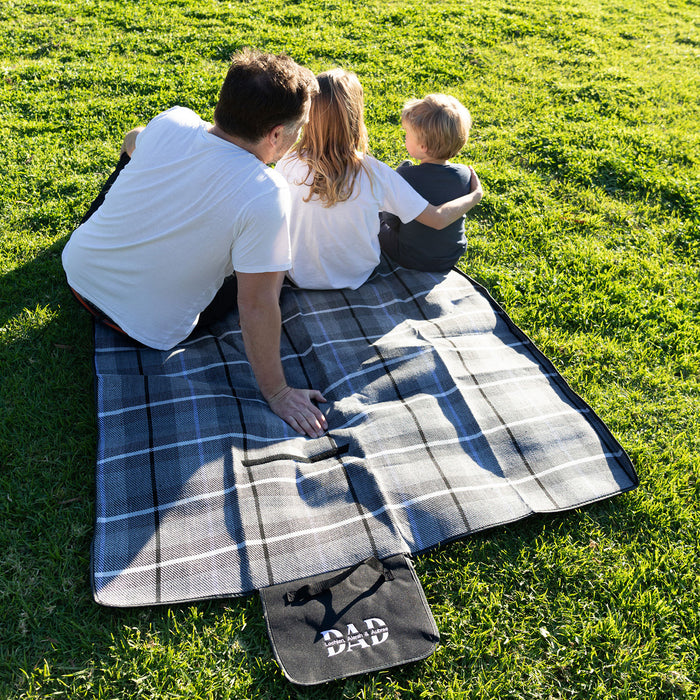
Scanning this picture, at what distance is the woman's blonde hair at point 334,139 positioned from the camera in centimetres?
332

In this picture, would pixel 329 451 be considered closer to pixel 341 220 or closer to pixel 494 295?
pixel 341 220

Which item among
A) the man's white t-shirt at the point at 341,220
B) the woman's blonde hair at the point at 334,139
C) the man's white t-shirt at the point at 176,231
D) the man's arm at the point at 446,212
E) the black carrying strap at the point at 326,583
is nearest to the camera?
the black carrying strap at the point at 326,583

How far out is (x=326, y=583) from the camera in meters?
2.49

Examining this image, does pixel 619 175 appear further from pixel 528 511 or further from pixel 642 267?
pixel 528 511

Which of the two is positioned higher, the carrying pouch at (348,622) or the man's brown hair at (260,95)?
the man's brown hair at (260,95)

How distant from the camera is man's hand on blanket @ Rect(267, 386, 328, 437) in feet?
10.2

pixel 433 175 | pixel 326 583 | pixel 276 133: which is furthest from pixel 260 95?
pixel 326 583

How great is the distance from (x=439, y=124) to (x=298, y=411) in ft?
6.69

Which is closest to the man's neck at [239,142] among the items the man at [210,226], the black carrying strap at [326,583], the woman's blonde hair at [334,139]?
the man at [210,226]

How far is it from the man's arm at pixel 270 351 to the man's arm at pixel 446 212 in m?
1.20

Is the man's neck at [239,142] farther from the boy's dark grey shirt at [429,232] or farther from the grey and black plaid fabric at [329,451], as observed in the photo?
the boy's dark grey shirt at [429,232]

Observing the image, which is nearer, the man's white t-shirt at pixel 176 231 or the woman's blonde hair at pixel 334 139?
the man's white t-shirt at pixel 176 231

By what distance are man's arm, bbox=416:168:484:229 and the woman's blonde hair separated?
54 centimetres

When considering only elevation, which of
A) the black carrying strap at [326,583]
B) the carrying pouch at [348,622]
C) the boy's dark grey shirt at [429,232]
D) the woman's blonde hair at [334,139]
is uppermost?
the woman's blonde hair at [334,139]
